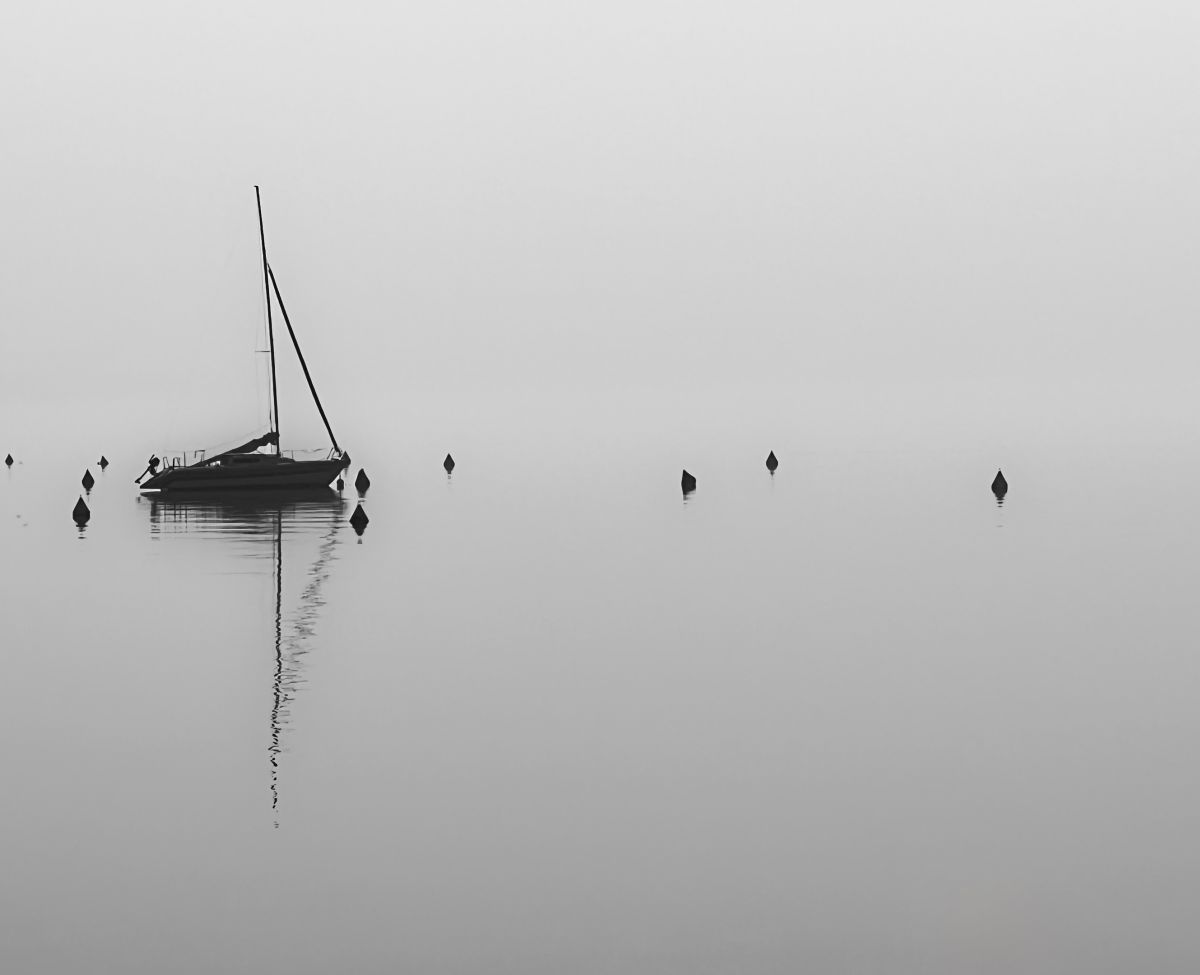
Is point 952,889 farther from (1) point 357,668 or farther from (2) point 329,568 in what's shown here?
(2) point 329,568

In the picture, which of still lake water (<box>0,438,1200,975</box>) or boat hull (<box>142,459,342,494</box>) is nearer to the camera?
still lake water (<box>0,438,1200,975</box>)

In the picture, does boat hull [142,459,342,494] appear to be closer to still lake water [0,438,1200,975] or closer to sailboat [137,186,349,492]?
sailboat [137,186,349,492]

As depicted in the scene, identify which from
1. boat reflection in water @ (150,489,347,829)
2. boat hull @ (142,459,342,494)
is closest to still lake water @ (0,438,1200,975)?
boat reflection in water @ (150,489,347,829)

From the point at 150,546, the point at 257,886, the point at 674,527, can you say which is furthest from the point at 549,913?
the point at 674,527

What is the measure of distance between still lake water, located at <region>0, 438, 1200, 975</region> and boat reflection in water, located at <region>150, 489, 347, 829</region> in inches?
13.3

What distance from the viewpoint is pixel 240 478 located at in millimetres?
90938

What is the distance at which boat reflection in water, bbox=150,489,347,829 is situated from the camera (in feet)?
122

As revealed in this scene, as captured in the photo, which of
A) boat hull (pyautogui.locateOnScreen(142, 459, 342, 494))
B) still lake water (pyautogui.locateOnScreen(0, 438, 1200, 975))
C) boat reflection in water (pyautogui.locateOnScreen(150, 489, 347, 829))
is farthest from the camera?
boat hull (pyautogui.locateOnScreen(142, 459, 342, 494))

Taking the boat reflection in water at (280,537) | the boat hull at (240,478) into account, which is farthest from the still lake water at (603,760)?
the boat hull at (240,478)

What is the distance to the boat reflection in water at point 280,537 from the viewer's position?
1468 inches

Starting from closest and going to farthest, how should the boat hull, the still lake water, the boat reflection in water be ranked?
the still lake water < the boat reflection in water < the boat hull

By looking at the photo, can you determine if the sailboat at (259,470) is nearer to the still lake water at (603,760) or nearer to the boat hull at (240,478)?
the boat hull at (240,478)

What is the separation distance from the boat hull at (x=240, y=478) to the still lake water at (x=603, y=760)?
946 inches

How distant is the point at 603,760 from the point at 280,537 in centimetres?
4595
